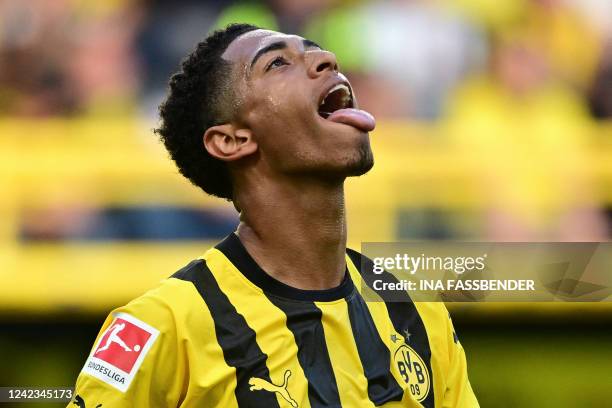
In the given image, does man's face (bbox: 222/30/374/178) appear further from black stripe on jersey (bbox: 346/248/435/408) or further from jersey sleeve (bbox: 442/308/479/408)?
jersey sleeve (bbox: 442/308/479/408)

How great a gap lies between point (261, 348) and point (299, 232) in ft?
0.93

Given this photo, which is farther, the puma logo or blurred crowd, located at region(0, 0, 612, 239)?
blurred crowd, located at region(0, 0, 612, 239)

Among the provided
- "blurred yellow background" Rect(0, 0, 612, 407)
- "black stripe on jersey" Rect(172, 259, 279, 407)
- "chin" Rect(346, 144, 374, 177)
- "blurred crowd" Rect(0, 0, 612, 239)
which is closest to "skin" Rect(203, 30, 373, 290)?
"chin" Rect(346, 144, 374, 177)

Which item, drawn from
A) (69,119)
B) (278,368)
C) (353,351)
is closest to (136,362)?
(278,368)

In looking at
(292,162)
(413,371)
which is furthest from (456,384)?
(292,162)

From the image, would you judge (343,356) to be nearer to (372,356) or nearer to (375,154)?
(372,356)

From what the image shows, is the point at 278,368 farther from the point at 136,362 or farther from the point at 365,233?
the point at 365,233

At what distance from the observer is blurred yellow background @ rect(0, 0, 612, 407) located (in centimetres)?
439

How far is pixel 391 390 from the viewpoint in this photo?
2.11m

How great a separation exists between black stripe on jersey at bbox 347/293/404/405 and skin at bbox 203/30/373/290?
93mm

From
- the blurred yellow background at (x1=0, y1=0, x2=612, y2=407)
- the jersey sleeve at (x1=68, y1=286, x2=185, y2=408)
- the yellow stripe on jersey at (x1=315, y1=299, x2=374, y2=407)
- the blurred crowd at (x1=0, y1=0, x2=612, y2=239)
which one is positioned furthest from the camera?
the blurred crowd at (x1=0, y1=0, x2=612, y2=239)

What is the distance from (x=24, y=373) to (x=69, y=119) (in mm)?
1136

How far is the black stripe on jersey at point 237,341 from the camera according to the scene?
1985mm

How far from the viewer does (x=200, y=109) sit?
2361mm
